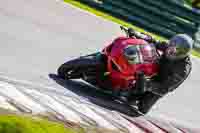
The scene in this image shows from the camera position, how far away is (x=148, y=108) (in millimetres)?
10828

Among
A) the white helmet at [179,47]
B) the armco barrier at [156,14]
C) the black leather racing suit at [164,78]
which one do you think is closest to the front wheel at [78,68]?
the black leather racing suit at [164,78]

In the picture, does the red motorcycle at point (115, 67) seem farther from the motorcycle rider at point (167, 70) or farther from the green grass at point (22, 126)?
the green grass at point (22, 126)

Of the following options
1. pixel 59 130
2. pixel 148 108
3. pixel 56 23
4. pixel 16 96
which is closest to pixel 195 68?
pixel 56 23

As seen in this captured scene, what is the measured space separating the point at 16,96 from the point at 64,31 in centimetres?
524

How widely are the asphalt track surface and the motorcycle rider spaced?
1.09ft

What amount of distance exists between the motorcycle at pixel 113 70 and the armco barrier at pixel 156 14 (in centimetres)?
723

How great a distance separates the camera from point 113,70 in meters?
10.4

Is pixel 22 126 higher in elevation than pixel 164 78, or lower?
higher

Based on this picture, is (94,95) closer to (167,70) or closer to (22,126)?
(167,70)

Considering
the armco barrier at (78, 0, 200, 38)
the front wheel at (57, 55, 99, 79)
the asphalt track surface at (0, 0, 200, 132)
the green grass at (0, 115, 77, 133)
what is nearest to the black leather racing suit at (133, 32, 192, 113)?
the asphalt track surface at (0, 0, 200, 132)

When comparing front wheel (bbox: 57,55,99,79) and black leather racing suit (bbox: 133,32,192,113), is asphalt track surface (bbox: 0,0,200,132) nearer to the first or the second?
front wheel (bbox: 57,55,99,79)

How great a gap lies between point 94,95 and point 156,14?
8.11 meters

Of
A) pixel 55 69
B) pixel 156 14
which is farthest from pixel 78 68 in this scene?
pixel 156 14

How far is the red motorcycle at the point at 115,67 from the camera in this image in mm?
10281
